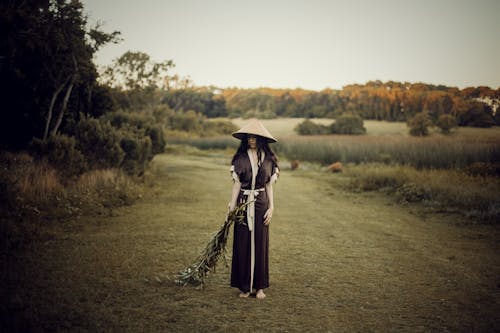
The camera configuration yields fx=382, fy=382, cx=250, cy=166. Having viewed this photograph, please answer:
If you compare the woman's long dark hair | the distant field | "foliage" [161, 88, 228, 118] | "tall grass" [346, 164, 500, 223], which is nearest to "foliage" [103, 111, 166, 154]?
"tall grass" [346, 164, 500, 223]

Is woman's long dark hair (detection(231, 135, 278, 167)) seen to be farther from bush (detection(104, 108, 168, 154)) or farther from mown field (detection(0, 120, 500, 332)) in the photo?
bush (detection(104, 108, 168, 154))

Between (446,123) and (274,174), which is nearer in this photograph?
(274,174)

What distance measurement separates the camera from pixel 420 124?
23.5 m

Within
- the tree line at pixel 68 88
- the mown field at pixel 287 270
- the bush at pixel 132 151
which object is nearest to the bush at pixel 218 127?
the tree line at pixel 68 88

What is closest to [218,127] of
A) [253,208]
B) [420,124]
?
[420,124]

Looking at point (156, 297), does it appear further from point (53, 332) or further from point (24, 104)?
point (24, 104)

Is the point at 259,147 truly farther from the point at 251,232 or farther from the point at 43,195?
the point at 43,195

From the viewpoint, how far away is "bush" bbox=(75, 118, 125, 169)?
1205cm

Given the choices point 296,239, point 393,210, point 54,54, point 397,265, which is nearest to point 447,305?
point 397,265

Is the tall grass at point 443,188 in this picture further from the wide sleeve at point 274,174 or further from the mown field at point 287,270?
the wide sleeve at point 274,174

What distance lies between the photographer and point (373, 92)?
Answer: 37688mm

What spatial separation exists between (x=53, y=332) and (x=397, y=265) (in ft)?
16.2

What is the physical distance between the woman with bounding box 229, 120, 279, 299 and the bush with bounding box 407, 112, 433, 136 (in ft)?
67.8

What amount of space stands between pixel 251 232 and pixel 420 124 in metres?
21.8
